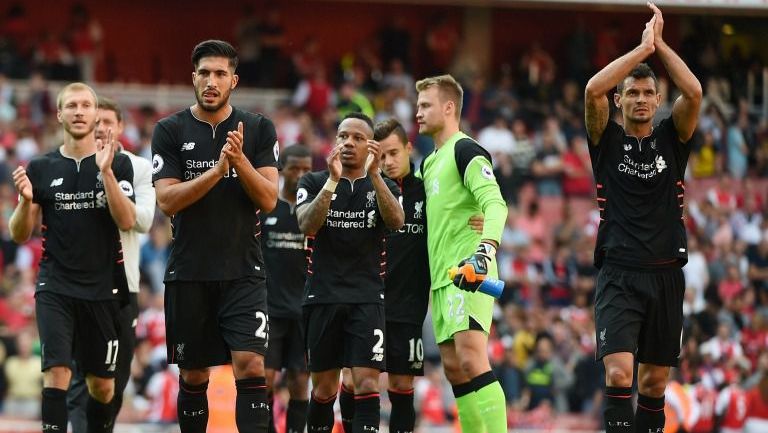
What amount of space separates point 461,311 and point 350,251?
1.00 m

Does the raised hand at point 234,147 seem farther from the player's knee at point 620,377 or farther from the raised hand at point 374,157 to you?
the player's knee at point 620,377

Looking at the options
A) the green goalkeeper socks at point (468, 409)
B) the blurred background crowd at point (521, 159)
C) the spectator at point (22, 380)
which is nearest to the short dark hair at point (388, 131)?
the green goalkeeper socks at point (468, 409)

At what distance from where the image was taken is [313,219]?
394 inches

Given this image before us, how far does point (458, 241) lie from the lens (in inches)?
396

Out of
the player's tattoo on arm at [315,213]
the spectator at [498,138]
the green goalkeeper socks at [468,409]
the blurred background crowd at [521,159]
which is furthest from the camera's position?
the spectator at [498,138]

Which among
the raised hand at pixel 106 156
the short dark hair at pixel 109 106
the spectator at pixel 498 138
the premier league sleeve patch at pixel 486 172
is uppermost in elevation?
the spectator at pixel 498 138

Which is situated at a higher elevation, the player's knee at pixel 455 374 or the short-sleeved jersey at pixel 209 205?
the short-sleeved jersey at pixel 209 205

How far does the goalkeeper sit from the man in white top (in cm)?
240

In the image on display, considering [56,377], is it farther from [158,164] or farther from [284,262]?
[284,262]

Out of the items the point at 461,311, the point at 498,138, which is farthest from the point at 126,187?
the point at 498,138

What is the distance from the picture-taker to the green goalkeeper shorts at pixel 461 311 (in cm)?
982

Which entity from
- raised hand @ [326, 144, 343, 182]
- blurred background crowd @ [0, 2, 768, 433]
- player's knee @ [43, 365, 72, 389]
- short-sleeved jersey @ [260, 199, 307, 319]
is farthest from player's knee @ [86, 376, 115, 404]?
blurred background crowd @ [0, 2, 768, 433]

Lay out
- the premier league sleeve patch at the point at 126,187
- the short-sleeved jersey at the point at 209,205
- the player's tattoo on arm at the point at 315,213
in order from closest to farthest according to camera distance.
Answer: the short-sleeved jersey at the point at 209,205, the player's tattoo on arm at the point at 315,213, the premier league sleeve patch at the point at 126,187

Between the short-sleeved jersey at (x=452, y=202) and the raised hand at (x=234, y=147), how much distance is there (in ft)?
6.10
